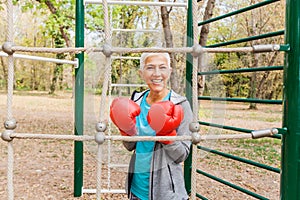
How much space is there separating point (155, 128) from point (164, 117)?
0.05 m

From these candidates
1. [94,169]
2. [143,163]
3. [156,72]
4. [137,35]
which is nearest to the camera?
[156,72]

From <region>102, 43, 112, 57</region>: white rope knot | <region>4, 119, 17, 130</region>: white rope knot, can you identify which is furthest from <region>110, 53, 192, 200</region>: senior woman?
<region>4, 119, 17, 130</region>: white rope knot

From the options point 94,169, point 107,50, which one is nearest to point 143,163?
point 107,50

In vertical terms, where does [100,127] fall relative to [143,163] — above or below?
above

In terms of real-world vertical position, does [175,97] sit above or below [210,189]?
above

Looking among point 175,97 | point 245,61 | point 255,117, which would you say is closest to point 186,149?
point 175,97

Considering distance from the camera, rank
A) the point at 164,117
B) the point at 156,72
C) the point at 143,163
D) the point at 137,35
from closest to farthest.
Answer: the point at 164,117 < the point at 156,72 < the point at 143,163 < the point at 137,35

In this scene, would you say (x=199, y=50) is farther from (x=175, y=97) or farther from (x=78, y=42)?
(x=78, y=42)

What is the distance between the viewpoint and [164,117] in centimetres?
105

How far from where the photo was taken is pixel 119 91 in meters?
1.53

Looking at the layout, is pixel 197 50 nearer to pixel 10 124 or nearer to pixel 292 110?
pixel 292 110

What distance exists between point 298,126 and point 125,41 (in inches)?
27.2

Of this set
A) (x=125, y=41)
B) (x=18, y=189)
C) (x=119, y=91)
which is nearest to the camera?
(x=125, y=41)

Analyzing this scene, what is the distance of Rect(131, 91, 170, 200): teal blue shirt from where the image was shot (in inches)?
47.3
